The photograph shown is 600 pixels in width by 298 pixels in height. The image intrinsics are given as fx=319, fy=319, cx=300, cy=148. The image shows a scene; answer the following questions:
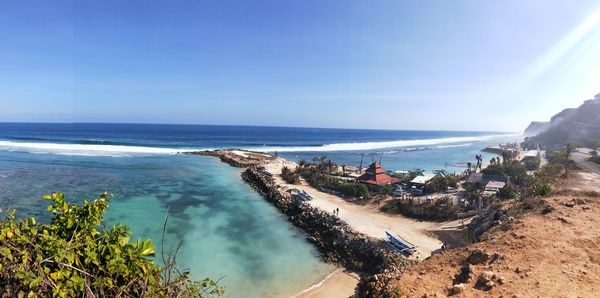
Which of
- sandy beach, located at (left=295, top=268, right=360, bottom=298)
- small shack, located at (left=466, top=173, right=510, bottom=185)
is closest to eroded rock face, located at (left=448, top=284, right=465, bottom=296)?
sandy beach, located at (left=295, top=268, right=360, bottom=298)

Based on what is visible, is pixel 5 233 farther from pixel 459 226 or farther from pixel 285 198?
→ pixel 285 198

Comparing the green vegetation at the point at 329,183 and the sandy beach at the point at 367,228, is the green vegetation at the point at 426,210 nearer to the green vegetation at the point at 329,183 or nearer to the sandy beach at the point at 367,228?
the sandy beach at the point at 367,228

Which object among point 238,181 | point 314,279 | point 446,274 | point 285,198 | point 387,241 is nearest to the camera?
point 446,274

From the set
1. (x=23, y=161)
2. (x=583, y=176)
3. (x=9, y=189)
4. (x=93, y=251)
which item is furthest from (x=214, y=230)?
(x=23, y=161)

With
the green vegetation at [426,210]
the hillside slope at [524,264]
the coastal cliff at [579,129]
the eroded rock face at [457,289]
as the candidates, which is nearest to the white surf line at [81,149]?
the green vegetation at [426,210]

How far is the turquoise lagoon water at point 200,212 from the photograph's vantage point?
1639cm

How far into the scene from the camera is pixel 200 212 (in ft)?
85.7

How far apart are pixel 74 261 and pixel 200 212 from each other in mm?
23048

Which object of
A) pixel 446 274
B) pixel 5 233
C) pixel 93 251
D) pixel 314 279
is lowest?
pixel 314 279

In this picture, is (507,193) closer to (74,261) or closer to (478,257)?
(478,257)

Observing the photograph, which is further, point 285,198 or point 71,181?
point 71,181

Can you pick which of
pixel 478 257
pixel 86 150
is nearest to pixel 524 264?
pixel 478 257

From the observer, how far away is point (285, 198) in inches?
1161

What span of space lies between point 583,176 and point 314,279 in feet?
97.8
